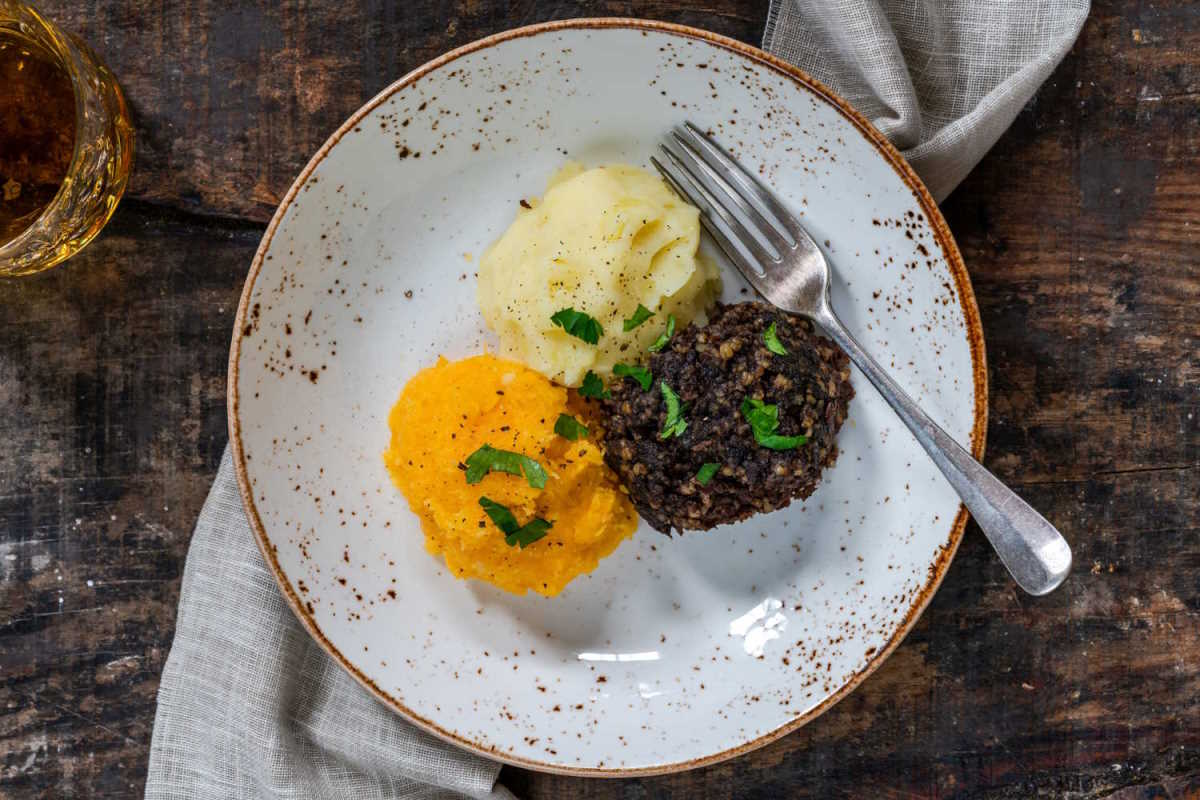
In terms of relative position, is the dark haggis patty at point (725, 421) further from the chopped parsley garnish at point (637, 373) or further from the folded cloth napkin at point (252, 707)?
the folded cloth napkin at point (252, 707)

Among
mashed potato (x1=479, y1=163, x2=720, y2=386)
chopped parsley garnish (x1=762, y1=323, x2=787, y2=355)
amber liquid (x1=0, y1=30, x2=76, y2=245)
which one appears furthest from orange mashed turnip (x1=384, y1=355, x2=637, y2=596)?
amber liquid (x1=0, y1=30, x2=76, y2=245)

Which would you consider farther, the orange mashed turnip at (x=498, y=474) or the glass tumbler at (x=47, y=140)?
the glass tumbler at (x=47, y=140)

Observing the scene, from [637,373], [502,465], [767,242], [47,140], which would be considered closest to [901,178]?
[767,242]

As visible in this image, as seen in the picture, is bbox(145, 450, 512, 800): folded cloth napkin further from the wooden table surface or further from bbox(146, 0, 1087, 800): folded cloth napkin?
the wooden table surface

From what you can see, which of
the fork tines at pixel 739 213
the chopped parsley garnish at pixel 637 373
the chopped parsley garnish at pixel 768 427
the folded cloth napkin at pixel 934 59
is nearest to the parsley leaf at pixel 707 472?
the chopped parsley garnish at pixel 768 427

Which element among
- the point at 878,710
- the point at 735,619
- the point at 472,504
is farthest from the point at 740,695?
the point at 472,504

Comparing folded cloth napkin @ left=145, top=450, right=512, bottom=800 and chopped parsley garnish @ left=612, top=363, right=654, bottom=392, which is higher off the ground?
chopped parsley garnish @ left=612, top=363, right=654, bottom=392
